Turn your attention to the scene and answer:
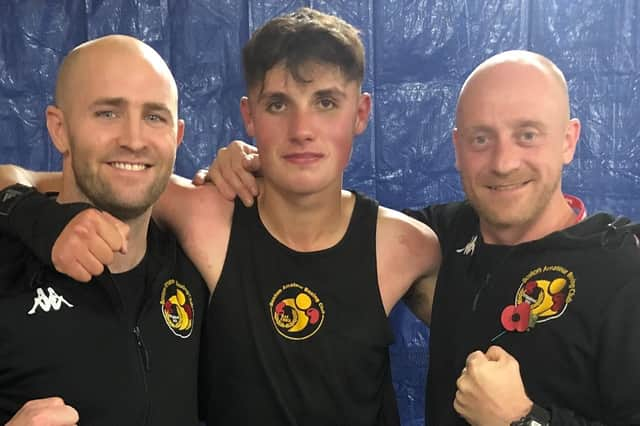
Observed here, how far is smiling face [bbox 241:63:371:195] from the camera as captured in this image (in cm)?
119

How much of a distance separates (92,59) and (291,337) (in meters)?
0.64

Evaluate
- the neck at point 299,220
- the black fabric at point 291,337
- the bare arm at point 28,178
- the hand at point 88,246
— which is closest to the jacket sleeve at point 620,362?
the black fabric at point 291,337

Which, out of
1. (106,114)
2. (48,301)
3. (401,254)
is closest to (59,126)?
(106,114)

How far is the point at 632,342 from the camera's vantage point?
2.81ft

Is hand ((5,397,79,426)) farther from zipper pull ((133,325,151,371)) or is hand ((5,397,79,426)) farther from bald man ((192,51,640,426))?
bald man ((192,51,640,426))

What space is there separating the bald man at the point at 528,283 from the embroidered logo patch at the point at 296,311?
0.75 feet

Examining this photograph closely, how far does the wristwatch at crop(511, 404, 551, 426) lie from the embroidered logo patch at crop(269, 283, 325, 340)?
469 mm

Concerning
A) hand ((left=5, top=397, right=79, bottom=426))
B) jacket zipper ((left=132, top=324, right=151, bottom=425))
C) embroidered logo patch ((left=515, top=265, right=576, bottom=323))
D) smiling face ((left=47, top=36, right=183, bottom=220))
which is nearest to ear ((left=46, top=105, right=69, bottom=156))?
smiling face ((left=47, top=36, right=183, bottom=220))

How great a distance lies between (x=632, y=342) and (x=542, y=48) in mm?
1115

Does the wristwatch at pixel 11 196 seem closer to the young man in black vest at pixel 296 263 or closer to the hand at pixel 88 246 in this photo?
the hand at pixel 88 246

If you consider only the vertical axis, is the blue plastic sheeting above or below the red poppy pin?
above

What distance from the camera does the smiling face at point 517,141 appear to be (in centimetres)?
106

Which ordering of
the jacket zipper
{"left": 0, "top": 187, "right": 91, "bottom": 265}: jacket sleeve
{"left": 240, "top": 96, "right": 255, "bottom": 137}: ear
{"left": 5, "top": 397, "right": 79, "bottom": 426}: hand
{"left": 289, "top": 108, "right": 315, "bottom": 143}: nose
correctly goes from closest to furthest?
{"left": 5, "top": 397, "right": 79, "bottom": 426}: hand → {"left": 0, "top": 187, "right": 91, "bottom": 265}: jacket sleeve → the jacket zipper → {"left": 289, "top": 108, "right": 315, "bottom": 143}: nose → {"left": 240, "top": 96, "right": 255, "bottom": 137}: ear

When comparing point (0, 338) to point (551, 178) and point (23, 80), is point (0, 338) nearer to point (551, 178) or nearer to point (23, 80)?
point (551, 178)
